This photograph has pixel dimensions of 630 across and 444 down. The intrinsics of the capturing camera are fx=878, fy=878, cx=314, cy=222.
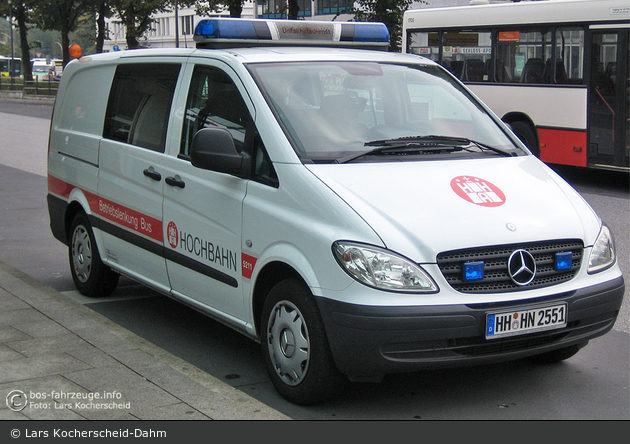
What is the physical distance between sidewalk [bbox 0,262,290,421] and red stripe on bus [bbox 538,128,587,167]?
9704mm

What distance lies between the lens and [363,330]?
4.01 m

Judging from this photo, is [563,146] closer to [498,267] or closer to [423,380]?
[423,380]

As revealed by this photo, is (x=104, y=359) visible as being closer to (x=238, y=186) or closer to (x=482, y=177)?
(x=238, y=186)

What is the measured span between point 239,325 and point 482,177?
1564 mm

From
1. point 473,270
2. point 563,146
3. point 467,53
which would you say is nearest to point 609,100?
point 563,146

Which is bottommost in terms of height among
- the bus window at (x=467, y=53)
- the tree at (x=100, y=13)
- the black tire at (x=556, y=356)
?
the black tire at (x=556, y=356)

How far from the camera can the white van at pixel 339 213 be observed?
407cm

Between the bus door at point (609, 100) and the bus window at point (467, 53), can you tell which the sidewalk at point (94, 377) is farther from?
the bus window at point (467, 53)

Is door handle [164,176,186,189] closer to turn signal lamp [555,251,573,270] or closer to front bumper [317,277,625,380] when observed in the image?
front bumper [317,277,625,380]

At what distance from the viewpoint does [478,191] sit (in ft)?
14.7

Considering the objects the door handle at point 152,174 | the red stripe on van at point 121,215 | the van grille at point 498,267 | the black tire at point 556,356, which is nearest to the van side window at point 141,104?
the door handle at point 152,174

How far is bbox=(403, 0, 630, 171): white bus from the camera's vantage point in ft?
43.5

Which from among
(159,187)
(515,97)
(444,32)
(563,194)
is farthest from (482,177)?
(444,32)

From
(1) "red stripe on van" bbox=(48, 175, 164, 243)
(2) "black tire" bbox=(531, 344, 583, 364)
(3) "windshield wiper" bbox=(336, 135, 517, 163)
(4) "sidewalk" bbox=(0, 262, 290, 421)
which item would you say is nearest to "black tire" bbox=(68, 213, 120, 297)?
(1) "red stripe on van" bbox=(48, 175, 164, 243)
